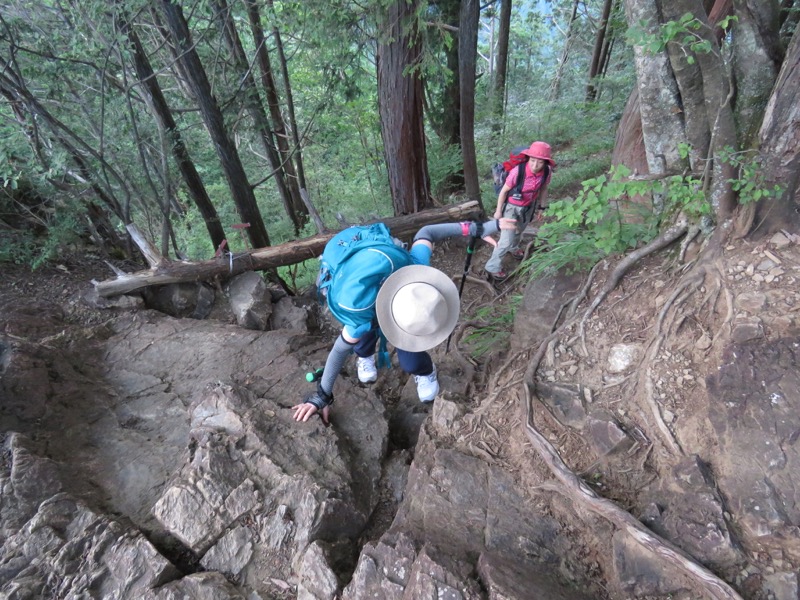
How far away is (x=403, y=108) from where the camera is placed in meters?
6.78

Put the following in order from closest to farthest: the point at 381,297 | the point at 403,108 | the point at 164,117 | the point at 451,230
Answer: the point at 381,297, the point at 451,230, the point at 403,108, the point at 164,117

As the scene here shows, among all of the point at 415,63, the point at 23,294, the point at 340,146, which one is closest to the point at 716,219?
the point at 415,63

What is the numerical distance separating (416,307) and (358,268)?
1.84 feet

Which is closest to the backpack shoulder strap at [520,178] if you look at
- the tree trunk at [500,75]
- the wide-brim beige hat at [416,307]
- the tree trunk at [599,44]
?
the wide-brim beige hat at [416,307]

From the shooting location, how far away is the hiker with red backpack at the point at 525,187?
5.11 m

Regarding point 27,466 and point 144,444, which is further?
point 144,444

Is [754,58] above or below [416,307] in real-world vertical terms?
above

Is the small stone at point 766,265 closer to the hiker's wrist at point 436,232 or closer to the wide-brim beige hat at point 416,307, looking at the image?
the wide-brim beige hat at point 416,307

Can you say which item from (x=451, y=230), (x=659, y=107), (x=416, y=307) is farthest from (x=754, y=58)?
(x=416, y=307)

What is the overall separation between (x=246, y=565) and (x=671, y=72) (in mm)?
4768

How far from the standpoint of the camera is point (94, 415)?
402 centimetres

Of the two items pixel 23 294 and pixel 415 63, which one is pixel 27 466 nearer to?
pixel 23 294

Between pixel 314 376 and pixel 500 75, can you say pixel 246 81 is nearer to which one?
pixel 314 376

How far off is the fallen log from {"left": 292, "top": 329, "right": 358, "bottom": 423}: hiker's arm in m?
3.30
